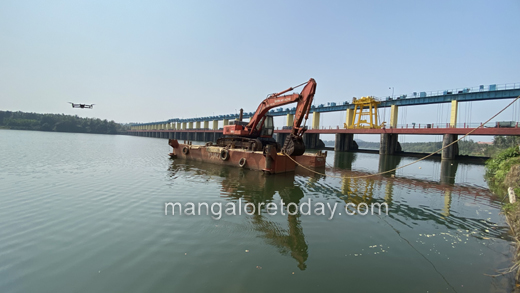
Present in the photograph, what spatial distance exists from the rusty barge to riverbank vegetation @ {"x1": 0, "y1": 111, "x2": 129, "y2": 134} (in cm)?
13991

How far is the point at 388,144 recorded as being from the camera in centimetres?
4094

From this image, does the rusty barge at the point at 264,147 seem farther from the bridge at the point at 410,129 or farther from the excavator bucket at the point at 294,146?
the bridge at the point at 410,129

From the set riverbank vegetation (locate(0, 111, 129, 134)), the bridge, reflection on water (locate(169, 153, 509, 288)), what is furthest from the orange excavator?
riverbank vegetation (locate(0, 111, 129, 134))

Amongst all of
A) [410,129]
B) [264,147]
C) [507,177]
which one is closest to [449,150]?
[410,129]

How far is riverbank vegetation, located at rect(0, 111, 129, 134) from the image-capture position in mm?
Result: 121250

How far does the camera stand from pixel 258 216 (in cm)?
777

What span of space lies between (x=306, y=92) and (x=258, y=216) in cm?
1081

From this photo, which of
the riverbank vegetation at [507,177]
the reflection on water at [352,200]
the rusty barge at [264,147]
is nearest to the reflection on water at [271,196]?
the reflection on water at [352,200]

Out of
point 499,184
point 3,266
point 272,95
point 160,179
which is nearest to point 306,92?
point 272,95

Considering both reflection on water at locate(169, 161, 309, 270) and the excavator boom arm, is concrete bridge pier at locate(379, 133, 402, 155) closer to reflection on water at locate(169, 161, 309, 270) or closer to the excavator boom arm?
the excavator boom arm

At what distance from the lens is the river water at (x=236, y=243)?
Answer: 14.1 feet

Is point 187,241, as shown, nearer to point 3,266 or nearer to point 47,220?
point 3,266

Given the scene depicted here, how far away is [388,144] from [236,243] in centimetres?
4129

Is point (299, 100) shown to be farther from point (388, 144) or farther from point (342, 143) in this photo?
point (342, 143)
